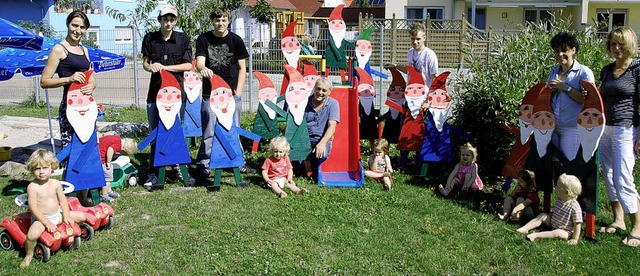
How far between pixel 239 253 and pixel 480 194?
2985mm

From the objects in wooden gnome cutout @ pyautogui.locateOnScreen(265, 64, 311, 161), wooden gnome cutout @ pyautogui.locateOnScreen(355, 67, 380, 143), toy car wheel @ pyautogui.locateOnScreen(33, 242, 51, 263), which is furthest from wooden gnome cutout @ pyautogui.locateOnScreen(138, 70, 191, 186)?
wooden gnome cutout @ pyautogui.locateOnScreen(355, 67, 380, 143)

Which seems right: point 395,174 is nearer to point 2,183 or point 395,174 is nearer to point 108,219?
point 108,219

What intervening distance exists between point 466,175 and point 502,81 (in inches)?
51.4

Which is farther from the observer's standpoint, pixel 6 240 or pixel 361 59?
pixel 361 59

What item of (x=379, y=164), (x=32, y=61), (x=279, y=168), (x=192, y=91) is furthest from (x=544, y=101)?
(x=32, y=61)

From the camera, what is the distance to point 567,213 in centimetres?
535

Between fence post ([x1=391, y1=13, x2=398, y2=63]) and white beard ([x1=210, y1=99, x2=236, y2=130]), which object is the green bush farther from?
fence post ([x1=391, y1=13, x2=398, y2=63])

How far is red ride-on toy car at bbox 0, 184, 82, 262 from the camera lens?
484cm

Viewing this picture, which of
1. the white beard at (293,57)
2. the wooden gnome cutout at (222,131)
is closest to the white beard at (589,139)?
the wooden gnome cutout at (222,131)

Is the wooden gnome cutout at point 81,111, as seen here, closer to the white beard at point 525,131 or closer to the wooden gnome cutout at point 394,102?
the wooden gnome cutout at point 394,102

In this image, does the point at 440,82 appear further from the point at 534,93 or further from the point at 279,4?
the point at 279,4

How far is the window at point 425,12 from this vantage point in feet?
98.0

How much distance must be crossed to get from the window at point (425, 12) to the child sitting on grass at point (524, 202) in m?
24.9

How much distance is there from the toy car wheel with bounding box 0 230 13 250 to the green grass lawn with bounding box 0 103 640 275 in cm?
6
